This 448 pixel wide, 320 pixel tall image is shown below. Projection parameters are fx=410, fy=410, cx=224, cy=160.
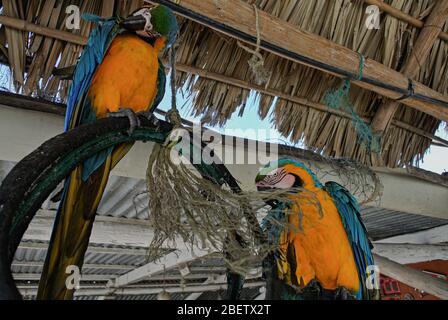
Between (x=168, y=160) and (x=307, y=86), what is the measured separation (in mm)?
1243

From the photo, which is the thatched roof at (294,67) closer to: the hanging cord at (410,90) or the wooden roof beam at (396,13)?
the wooden roof beam at (396,13)

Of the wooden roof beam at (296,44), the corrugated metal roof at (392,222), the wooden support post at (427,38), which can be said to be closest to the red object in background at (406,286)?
the corrugated metal roof at (392,222)

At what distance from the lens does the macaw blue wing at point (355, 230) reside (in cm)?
75

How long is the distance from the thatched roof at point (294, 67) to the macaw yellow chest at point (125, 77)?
21.5 inches

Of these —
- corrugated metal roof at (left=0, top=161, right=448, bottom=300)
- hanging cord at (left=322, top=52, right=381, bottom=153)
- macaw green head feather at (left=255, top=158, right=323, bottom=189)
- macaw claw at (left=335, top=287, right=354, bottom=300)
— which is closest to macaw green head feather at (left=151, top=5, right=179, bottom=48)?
macaw green head feather at (left=255, top=158, right=323, bottom=189)

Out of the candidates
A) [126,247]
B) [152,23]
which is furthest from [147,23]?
[126,247]

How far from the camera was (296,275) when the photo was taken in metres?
0.72

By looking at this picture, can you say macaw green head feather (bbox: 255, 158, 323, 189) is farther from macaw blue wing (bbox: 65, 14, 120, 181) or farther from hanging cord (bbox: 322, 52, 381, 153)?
hanging cord (bbox: 322, 52, 381, 153)

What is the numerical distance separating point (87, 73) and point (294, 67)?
105 cm

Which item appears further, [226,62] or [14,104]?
[226,62]

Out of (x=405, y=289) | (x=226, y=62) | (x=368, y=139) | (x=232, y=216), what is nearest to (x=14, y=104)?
(x=226, y=62)

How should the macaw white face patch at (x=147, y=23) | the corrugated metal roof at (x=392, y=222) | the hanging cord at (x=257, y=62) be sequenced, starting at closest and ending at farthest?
1. the macaw white face patch at (x=147, y=23)
2. the hanging cord at (x=257, y=62)
3. the corrugated metal roof at (x=392, y=222)

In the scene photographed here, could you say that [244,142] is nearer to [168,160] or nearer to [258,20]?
[258,20]
